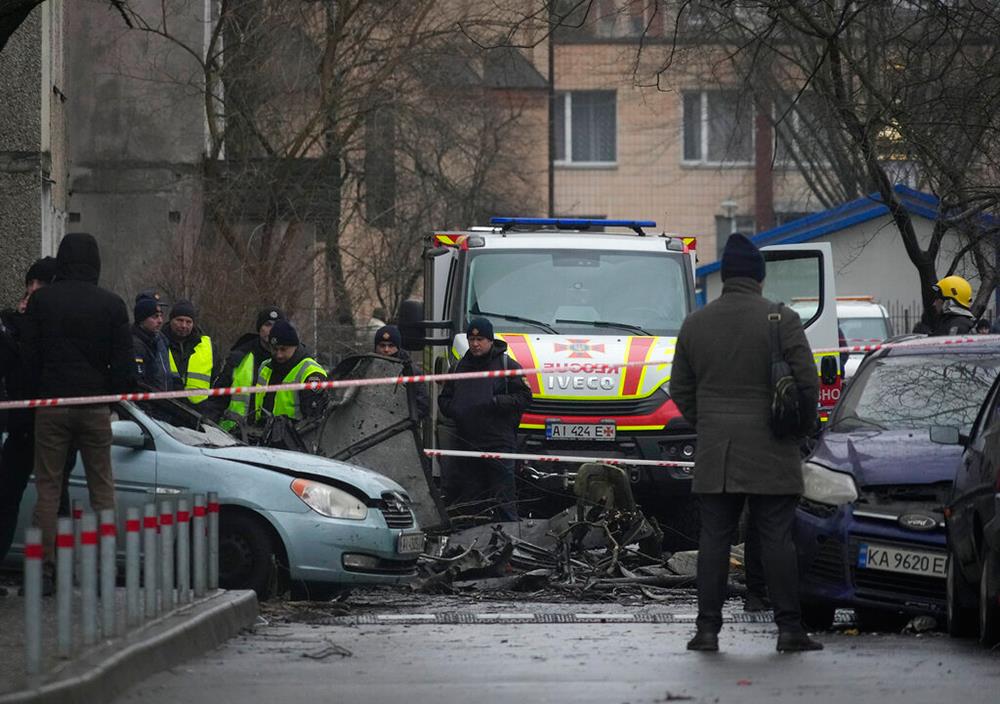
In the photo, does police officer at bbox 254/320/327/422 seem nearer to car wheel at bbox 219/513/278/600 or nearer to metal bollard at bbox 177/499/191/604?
car wheel at bbox 219/513/278/600

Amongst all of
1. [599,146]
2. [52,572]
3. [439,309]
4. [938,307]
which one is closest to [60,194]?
[439,309]

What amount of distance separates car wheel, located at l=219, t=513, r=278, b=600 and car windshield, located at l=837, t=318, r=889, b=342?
2000 cm

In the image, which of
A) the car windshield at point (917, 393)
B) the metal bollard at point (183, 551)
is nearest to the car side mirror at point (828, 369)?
the car windshield at point (917, 393)

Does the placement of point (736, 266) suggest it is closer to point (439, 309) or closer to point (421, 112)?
point (439, 309)

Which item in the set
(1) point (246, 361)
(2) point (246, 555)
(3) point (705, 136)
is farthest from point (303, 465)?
(3) point (705, 136)

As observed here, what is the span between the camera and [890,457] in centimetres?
1068

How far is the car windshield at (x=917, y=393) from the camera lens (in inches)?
460

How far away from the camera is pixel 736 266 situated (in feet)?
30.7

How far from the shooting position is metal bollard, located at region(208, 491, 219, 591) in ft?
32.4

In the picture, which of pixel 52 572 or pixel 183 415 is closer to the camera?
pixel 52 572

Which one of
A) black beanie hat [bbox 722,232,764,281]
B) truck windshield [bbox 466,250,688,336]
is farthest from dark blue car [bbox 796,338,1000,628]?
truck windshield [bbox 466,250,688,336]

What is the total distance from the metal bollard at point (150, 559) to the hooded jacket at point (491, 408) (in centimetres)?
612

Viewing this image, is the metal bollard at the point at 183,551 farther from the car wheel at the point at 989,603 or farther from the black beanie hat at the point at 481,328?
the black beanie hat at the point at 481,328

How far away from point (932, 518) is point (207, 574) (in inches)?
146
